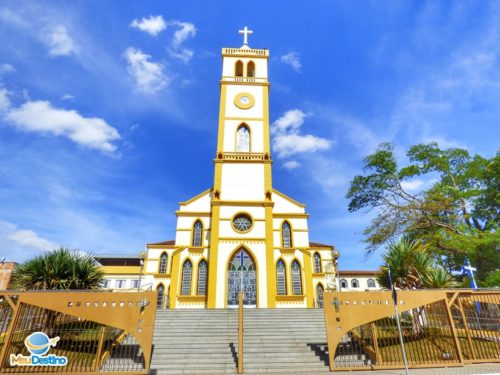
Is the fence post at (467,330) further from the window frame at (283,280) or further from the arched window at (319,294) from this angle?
Answer: the arched window at (319,294)

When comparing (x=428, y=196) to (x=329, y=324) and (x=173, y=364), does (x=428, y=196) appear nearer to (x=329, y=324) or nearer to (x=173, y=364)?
(x=329, y=324)

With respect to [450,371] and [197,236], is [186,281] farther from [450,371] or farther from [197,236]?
[450,371]

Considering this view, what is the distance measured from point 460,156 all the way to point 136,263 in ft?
145

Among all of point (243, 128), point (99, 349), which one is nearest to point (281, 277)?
point (243, 128)

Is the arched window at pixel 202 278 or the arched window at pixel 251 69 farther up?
the arched window at pixel 251 69

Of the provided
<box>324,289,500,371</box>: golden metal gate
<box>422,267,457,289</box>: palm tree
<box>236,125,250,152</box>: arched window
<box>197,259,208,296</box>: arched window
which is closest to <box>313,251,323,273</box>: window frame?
<box>197,259,208,296</box>: arched window

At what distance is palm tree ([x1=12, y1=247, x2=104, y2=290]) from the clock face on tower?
56.1 ft

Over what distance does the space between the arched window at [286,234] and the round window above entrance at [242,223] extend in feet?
10.0

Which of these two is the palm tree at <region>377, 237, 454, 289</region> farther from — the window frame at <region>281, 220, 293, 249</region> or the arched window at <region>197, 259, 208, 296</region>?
the arched window at <region>197, 259, 208, 296</region>

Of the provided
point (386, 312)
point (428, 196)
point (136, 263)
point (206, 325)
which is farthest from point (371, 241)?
point (136, 263)

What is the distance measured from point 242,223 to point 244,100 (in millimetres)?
11485

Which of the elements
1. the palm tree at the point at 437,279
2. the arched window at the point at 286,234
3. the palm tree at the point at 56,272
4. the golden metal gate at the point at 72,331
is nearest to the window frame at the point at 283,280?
the arched window at the point at 286,234

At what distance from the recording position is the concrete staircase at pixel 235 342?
31.0 ft

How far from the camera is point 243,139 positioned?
23.5 metres
